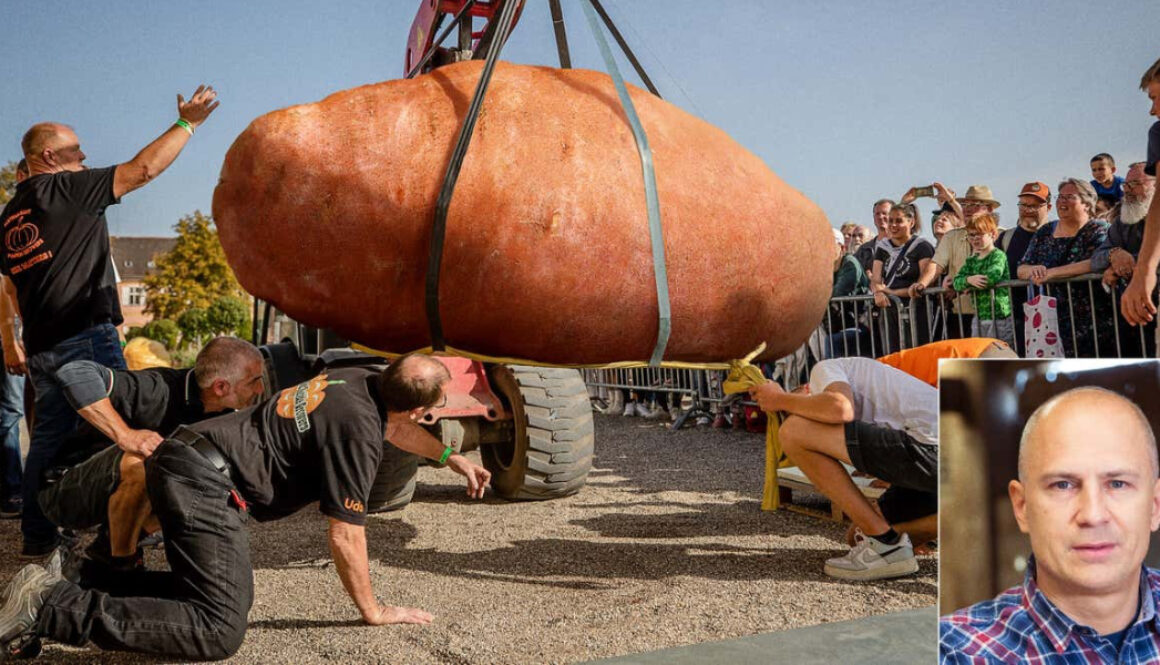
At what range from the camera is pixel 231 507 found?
2762mm

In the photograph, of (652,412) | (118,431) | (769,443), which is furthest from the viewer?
(652,412)

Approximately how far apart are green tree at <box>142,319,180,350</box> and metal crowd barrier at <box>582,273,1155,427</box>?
21.4 metres

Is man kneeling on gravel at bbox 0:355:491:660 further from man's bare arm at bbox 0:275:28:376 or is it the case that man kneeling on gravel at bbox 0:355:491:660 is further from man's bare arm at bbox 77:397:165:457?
man's bare arm at bbox 0:275:28:376

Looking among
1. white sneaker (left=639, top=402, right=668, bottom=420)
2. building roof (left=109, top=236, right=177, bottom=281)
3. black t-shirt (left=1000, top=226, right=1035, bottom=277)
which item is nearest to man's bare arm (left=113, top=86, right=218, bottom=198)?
black t-shirt (left=1000, top=226, right=1035, bottom=277)

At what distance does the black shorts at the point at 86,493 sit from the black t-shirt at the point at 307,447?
0.53 metres

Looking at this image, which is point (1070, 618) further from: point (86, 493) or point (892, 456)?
point (86, 493)

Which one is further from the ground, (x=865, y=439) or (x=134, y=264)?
(x=134, y=264)

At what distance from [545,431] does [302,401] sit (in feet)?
6.95

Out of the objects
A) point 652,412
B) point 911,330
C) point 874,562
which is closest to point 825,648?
point 874,562

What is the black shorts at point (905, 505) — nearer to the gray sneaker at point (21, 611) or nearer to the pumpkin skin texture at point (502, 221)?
the pumpkin skin texture at point (502, 221)

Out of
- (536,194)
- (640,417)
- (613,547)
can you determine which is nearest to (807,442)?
(613,547)

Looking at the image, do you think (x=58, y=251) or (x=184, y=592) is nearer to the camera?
(x=184, y=592)

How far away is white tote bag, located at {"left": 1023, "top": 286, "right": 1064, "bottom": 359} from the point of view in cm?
461

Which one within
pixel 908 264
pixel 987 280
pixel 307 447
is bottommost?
pixel 307 447
